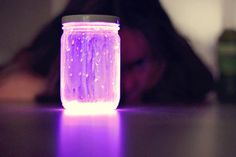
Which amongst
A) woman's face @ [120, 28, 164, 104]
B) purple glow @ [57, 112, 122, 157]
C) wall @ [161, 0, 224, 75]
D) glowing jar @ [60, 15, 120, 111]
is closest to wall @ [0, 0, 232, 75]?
wall @ [161, 0, 224, 75]

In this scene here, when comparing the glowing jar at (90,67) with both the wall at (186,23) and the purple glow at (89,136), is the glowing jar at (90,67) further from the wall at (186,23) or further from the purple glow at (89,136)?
the wall at (186,23)

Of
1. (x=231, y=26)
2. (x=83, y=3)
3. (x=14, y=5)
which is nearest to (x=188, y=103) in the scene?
(x=231, y=26)

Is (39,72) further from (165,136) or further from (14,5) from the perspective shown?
(165,136)

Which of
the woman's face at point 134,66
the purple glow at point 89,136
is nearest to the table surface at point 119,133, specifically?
the purple glow at point 89,136

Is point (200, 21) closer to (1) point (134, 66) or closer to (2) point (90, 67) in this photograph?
(1) point (134, 66)

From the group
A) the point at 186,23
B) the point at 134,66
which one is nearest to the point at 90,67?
the point at 134,66

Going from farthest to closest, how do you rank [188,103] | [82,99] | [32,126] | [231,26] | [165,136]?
1. [231,26]
2. [188,103]
3. [82,99]
4. [32,126]
5. [165,136]
